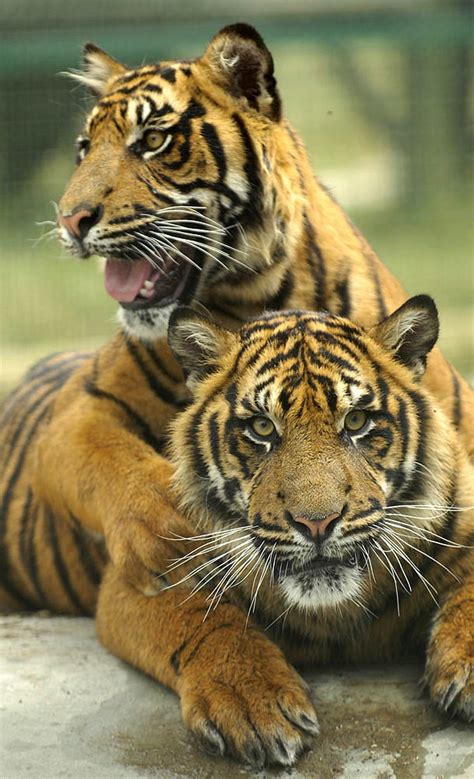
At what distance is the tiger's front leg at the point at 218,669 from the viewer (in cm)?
192

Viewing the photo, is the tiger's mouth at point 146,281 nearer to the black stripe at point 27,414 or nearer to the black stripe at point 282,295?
the black stripe at point 282,295

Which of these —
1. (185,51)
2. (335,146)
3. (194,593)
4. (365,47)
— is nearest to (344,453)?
(194,593)

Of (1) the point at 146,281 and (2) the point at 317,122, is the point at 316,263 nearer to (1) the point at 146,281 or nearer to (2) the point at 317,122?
(1) the point at 146,281

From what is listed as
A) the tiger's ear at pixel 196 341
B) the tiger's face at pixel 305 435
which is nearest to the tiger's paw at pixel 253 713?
the tiger's face at pixel 305 435

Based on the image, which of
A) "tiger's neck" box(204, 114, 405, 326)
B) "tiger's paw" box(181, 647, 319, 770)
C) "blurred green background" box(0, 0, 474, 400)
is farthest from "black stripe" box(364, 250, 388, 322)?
"blurred green background" box(0, 0, 474, 400)

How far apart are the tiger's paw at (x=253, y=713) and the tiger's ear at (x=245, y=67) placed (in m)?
1.07

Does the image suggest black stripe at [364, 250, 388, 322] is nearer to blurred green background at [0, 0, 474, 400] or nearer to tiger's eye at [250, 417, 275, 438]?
tiger's eye at [250, 417, 275, 438]

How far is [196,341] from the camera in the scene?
2.19 meters

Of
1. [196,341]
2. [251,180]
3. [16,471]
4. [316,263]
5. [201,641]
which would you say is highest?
[251,180]

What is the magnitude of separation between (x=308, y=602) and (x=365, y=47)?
16.2ft

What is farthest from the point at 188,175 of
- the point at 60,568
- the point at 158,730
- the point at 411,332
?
the point at 158,730

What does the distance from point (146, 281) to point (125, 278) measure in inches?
1.8

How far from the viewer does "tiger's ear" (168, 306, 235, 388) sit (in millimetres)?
2158

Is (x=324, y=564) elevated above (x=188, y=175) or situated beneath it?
situated beneath
